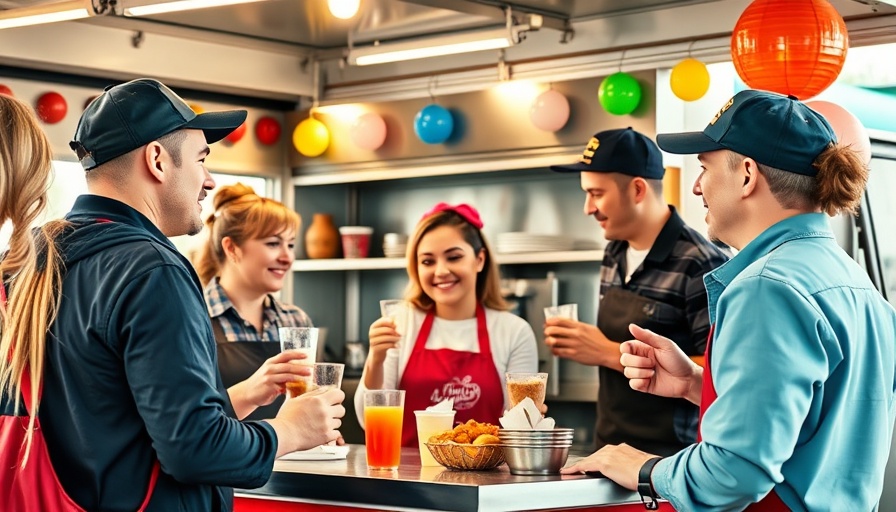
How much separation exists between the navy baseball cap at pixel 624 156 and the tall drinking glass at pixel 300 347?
1865 mm

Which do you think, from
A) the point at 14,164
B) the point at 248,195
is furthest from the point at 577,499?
the point at 248,195

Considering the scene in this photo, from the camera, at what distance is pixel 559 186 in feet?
20.7

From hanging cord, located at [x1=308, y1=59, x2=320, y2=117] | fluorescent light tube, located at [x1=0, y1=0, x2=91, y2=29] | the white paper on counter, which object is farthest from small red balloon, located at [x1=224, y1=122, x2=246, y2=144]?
the white paper on counter

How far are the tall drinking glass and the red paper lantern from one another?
2.05m

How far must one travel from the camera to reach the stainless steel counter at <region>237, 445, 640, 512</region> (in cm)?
278

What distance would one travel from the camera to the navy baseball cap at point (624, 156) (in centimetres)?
458

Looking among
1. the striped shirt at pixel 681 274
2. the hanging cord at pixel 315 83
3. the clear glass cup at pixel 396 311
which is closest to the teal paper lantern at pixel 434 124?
the hanging cord at pixel 315 83

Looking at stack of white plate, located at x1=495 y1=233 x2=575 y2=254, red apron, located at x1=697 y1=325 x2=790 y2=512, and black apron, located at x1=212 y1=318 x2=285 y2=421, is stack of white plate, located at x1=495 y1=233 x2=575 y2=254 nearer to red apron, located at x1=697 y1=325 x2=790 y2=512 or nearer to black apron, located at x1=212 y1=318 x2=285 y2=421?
black apron, located at x1=212 y1=318 x2=285 y2=421

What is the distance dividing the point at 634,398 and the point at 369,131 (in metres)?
2.55

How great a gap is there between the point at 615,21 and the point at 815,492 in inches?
141

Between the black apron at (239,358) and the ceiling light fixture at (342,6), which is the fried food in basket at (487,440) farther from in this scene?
the ceiling light fixture at (342,6)

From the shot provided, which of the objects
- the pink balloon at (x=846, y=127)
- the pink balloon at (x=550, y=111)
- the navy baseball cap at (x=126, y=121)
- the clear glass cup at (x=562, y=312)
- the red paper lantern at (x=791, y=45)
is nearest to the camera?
the navy baseball cap at (x=126, y=121)

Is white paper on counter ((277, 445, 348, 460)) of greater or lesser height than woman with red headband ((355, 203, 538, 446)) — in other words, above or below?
below

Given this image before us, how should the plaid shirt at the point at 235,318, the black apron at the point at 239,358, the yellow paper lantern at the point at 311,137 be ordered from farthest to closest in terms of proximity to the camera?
the yellow paper lantern at the point at 311,137, the plaid shirt at the point at 235,318, the black apron at the point at 239,358
